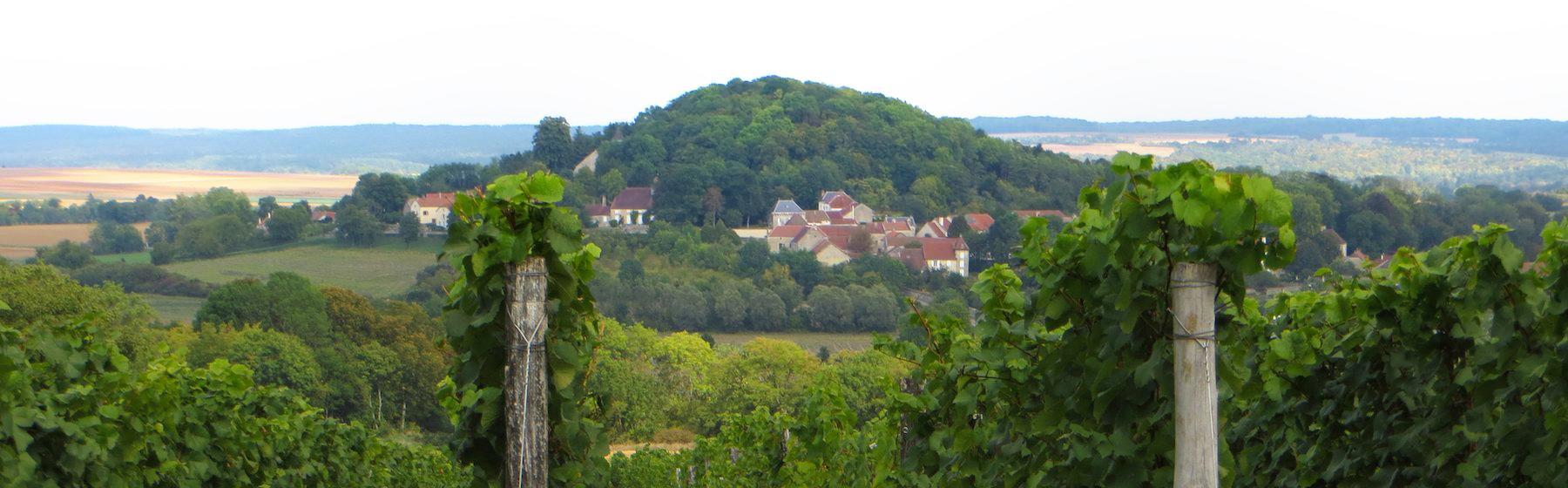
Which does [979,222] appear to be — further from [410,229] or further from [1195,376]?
[1195,376]

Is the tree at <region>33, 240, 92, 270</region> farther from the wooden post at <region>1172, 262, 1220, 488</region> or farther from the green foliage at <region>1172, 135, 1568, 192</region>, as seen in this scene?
the wooden post at <region>1172, 262, 1220, 488</region>

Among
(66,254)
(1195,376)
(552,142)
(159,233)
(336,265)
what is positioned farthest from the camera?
(552,142)

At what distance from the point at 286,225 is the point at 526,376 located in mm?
96802

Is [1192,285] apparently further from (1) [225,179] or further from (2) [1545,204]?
(1) [225,179]

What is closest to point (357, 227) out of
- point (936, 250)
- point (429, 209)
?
point (429, 209)

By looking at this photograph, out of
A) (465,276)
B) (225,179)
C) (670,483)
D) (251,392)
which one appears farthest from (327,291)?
(225,179)

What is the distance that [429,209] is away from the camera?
322ft

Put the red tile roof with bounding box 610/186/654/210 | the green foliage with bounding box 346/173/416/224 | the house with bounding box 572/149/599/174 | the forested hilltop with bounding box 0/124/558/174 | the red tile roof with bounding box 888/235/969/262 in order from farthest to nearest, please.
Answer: the forested hilltop with bounding box 0/124/558/174 → the house with bounding box 572/149/599/174 → the red tile roof with bounding box 610/186/654/210 → the green foliage with bounding box 346/173/416/224 → the red tile roof with bounding box 888/235/969/262

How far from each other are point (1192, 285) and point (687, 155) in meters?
119

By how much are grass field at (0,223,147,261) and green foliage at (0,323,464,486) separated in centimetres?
7857

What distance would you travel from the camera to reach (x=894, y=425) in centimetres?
593

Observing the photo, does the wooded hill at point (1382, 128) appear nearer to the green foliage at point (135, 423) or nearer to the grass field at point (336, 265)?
the grass field at point (336, 265)

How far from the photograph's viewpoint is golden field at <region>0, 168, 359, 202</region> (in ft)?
406

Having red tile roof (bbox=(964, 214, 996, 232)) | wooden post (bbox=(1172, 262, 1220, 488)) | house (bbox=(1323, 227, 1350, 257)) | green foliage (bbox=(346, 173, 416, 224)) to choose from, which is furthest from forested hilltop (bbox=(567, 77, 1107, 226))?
wooden post (bbox=(1172, 262, 1220, 488))
